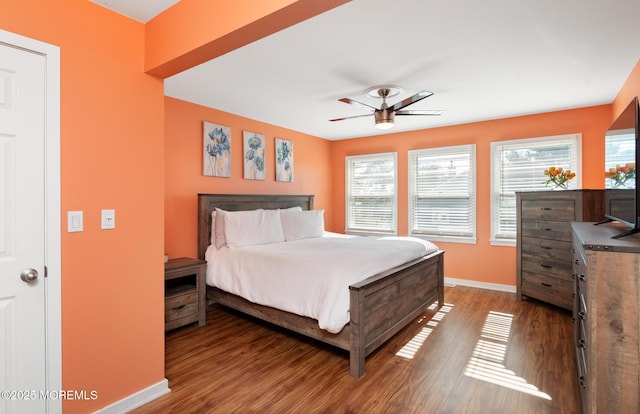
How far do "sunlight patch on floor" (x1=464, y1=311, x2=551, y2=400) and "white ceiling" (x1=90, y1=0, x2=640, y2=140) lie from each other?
2425 mm

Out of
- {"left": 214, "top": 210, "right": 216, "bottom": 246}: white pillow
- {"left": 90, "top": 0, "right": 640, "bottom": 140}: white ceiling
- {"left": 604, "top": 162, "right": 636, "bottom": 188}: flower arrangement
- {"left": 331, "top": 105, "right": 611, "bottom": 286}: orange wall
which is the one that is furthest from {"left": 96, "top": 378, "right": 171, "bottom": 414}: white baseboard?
{"left": 331, "top": 105, "right": 611, "bottom": 286}: orange wall

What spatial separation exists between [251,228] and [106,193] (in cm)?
205

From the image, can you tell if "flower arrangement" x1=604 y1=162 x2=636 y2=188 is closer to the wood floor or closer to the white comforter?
the wood floor

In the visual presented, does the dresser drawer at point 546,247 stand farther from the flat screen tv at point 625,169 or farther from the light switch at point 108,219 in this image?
the light switch at point 108,219

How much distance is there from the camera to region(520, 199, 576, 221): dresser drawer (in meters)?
3.61

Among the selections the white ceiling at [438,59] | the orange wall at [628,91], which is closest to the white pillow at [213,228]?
the white ceiling at [438,59]

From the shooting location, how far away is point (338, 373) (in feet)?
→ 8.18

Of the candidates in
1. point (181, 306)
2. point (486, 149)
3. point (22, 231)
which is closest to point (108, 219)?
point (22, 231)

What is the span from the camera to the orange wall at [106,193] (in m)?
1.78

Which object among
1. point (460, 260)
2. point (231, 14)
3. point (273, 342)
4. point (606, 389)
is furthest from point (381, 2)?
point (460, 260)

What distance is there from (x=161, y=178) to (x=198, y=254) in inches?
78.8

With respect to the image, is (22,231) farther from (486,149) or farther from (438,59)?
(486,149)

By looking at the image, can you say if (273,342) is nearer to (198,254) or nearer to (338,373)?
(338,373)

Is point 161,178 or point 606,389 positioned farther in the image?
point 161,178
